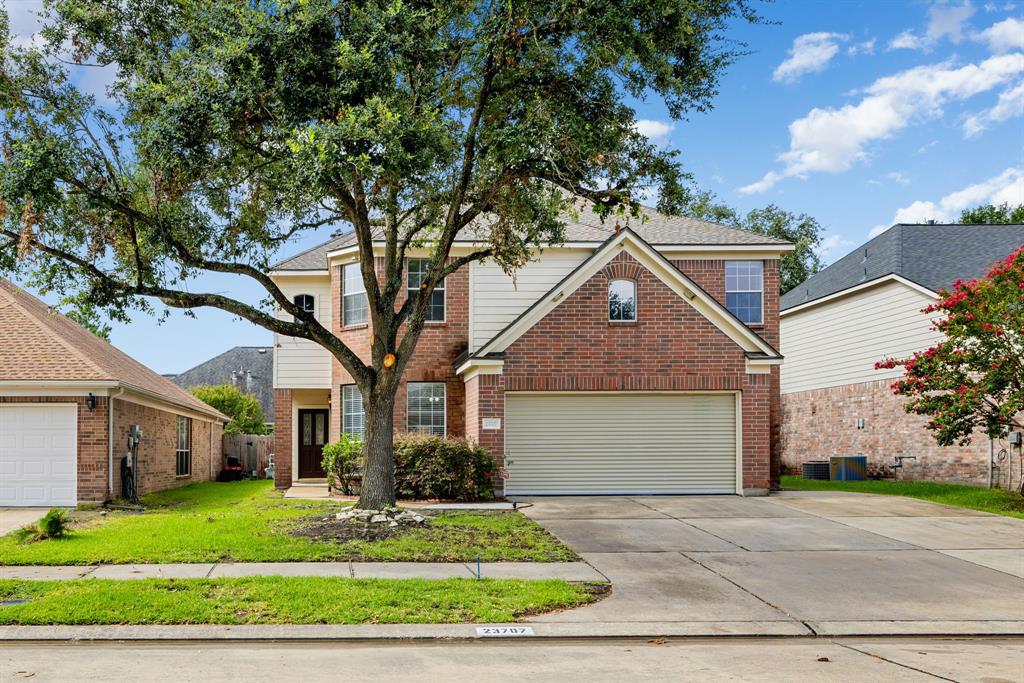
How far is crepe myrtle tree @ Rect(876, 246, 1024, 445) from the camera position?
18.5 m

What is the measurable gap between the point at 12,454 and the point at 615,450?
12.8 metres

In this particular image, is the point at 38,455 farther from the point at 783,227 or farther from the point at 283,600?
the point at 783,227

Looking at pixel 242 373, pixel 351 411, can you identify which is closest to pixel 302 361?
pixel 351 411

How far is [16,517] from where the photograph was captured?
17.5 metres

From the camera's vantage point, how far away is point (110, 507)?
62.8 feet

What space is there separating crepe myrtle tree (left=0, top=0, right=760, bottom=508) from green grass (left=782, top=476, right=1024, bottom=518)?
9649 mm

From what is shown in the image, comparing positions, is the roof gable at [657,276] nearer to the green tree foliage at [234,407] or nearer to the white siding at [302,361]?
the white siding at [302,361]

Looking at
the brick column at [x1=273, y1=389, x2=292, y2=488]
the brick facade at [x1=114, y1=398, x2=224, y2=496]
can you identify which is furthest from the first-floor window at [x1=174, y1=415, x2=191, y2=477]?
the brick column at [x1=273, y1=389, x2=292, y2=488]

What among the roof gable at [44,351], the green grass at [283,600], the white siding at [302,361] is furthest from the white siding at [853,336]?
the roof gable at [44,351]

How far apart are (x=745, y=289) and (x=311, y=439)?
1381 centimetres

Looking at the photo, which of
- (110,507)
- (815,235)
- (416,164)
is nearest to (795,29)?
(416,164)

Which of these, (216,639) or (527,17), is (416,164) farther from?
(216,639)

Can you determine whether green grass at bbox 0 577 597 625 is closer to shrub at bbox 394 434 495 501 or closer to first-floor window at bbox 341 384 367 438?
shrub at bbox 394 434 495 501

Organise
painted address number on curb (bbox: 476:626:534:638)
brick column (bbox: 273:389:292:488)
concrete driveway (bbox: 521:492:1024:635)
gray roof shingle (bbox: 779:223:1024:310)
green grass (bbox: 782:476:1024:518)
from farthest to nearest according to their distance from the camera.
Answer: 1. gray roof shingle (bbox: 779:223:1024:310)
2. brick column (bbox: 273:389:292:488)
3. green grass (bbox: 782:476:1024:518)
4. concrete driveway (bbox: 521:492:1024:635)
5. painted address number on curb (bbox: 476:626:534:638)
